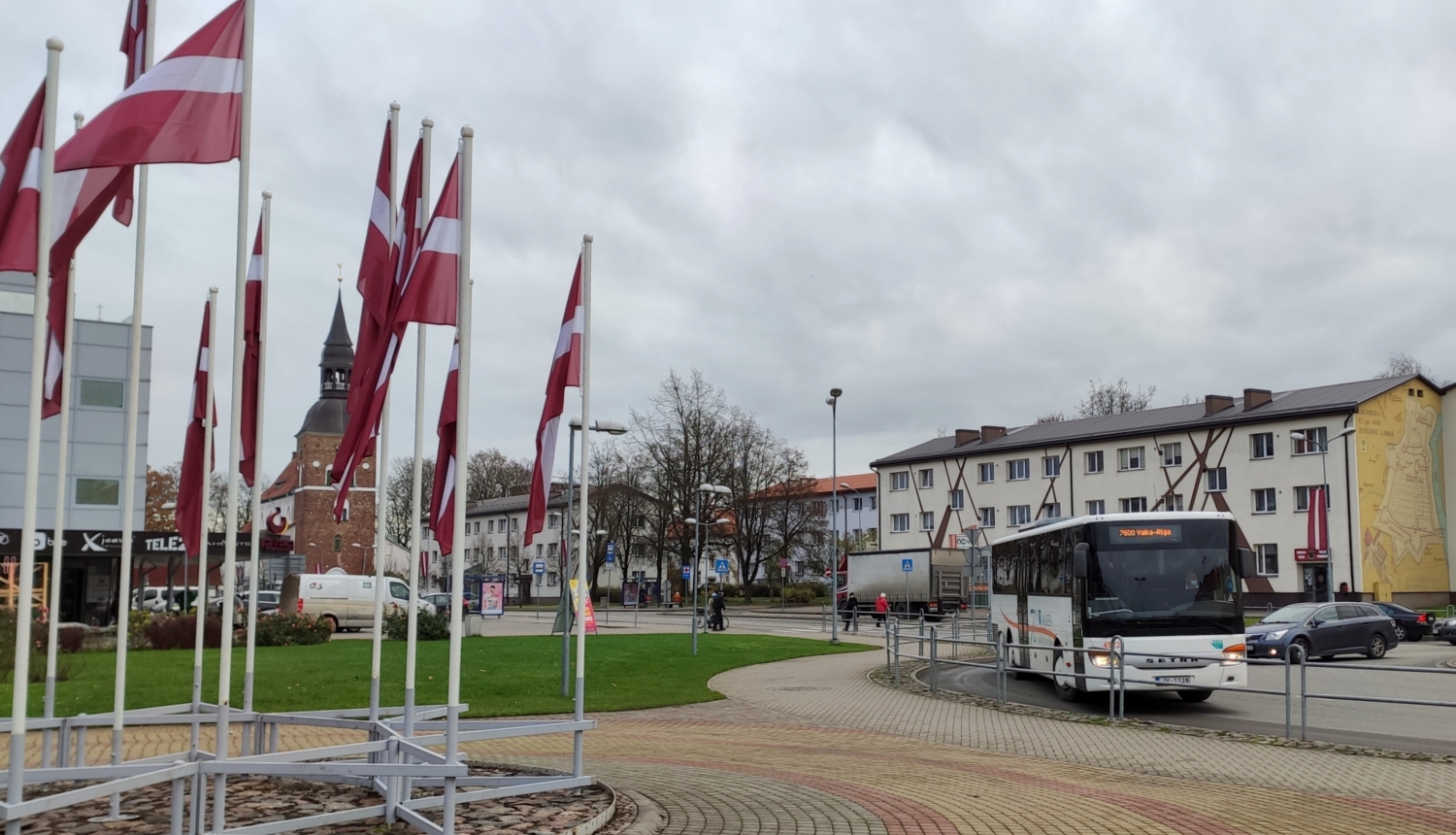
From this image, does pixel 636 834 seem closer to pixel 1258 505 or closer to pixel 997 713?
pixel 997 713

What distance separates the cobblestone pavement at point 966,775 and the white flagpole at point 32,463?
413 centimetres

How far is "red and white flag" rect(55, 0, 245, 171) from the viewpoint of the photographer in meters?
6.07

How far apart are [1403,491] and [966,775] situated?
55.5 meters

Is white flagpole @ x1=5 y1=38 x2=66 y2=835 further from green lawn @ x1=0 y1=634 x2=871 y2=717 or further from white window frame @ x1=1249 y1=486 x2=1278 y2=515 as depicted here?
white window frame @ x1=1249 y1=486 x2=1278 y2=515

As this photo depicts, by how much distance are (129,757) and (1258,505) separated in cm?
5636

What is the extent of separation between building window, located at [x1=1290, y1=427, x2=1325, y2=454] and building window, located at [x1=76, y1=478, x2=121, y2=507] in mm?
50874

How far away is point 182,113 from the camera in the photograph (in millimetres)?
6438

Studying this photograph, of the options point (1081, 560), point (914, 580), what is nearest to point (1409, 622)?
point (914, 580)

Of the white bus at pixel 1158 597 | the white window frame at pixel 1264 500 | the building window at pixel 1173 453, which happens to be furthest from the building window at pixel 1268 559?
the white bus at pixel 1158 597

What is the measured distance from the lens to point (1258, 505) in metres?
59.2

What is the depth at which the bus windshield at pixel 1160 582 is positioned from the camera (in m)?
17.1

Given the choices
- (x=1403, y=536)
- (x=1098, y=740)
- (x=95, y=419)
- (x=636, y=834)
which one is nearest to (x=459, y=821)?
(x=636, y=834)

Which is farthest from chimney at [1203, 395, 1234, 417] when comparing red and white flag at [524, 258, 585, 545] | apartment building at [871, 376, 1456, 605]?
red and white flag at [524, 258, 585, 545]

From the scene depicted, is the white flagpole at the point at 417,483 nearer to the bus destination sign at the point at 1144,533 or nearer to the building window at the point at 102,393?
the bus destination sign at the point at 1144,533
